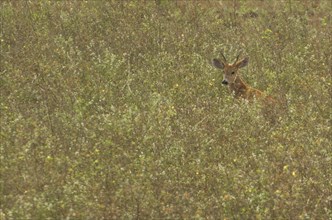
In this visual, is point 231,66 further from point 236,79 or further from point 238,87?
point 238,87

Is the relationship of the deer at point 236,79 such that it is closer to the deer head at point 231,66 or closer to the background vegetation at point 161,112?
the deer head at point 231,66

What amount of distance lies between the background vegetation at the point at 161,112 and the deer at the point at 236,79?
171mm

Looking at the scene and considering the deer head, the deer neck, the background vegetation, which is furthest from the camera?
the deer head

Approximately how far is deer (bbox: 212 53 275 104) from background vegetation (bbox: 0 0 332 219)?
0.17 meters

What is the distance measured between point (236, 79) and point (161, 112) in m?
3.14

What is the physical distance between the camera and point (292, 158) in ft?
35.4

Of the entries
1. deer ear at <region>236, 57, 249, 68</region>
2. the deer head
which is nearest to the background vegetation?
Answer: the deer head

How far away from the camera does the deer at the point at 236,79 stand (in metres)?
14.3

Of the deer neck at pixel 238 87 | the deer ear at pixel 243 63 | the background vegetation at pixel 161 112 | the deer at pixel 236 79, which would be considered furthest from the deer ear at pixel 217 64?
the deer neck at pixel 238 87

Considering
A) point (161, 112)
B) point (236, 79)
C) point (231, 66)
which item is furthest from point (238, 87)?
point (161, 112)

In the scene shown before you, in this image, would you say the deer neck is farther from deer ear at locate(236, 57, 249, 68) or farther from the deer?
deer ear at locate(236, 57, 249, 68)

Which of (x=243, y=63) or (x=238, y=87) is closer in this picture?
(x=238, y=87)

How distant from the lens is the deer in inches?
564

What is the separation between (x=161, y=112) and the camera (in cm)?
1217
